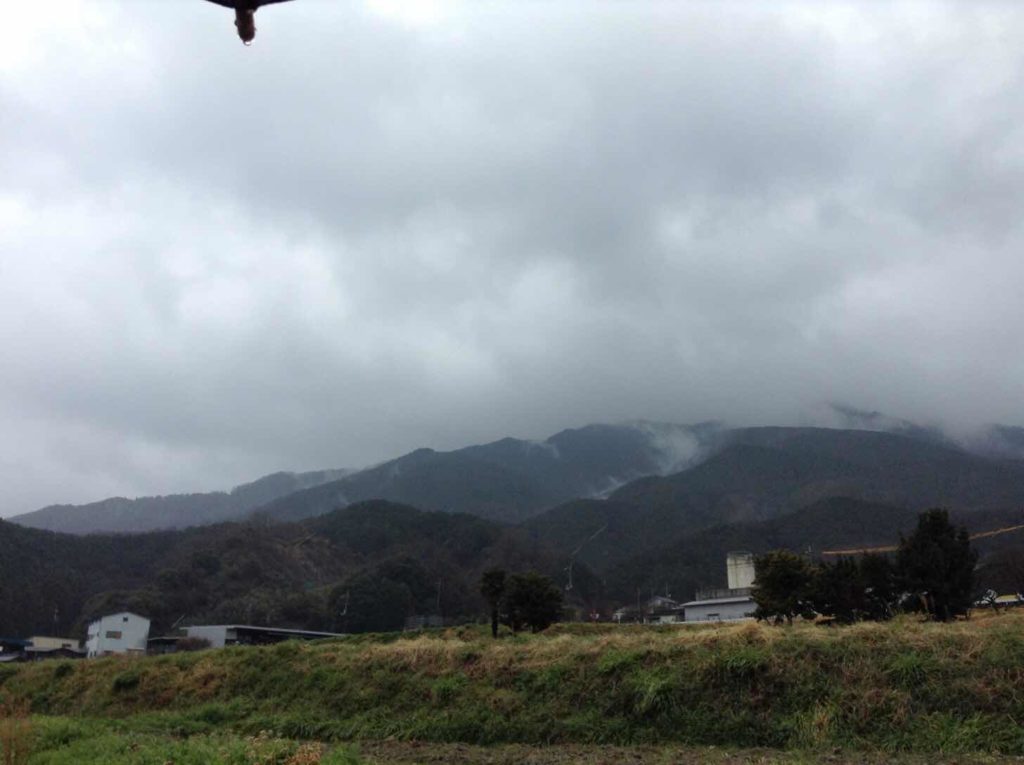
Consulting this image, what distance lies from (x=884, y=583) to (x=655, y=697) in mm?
13283

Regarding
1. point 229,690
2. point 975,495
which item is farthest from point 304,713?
point 975,495

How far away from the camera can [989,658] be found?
553 inches

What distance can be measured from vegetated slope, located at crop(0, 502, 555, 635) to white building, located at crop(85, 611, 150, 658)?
1223 centimetres

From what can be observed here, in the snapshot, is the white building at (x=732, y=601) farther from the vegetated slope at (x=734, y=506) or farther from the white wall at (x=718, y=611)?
the vegetated slope at (x=734, y=506)

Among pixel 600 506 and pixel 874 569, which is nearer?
pixel 874 569

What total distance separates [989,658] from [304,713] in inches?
591

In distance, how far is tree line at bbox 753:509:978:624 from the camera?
24.2 metres

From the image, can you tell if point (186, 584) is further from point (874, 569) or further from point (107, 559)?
point (874, 569)

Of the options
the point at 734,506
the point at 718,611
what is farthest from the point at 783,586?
the point at 734,506

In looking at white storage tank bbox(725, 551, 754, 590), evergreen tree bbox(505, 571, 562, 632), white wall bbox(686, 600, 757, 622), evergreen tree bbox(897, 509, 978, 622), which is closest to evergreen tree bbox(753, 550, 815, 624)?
evergreen tree bbox(897, 509, 978, 622)

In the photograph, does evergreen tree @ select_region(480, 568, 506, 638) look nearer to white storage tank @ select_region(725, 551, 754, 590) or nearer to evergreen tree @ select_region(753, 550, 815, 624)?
evergreen tree @ select_region(753, 550, 815, 624)

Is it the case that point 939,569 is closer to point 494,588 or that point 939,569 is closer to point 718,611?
point 494,588

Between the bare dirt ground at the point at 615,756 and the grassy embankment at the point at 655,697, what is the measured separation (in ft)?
1.78

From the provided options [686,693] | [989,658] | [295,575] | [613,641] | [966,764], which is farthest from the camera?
[295,575]
